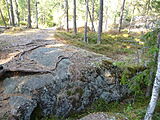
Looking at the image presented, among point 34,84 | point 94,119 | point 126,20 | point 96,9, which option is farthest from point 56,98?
point 126,20

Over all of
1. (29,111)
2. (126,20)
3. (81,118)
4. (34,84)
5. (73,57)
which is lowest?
(81,118)

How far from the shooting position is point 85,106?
7.74m

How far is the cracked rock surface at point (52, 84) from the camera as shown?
6305 millimetres

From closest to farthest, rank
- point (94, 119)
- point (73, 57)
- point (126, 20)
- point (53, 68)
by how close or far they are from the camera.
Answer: point (94, 119), point (53, 68), point (73, 57), point (126, 20)

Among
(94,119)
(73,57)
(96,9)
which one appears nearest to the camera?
(94,119)

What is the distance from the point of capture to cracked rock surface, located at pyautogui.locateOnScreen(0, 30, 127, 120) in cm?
630

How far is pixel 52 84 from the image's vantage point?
7.17 meters

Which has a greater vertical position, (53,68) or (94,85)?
(53,68)

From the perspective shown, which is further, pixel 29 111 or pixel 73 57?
pixel 73 57

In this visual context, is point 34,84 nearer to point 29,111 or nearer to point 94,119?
point 29,111

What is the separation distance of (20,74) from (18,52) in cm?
246

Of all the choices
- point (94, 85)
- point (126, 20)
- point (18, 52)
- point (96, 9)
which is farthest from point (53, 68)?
point (126, 20)

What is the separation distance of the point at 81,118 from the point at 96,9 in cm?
2763

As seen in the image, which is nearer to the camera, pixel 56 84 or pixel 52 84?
pixel 52 84
